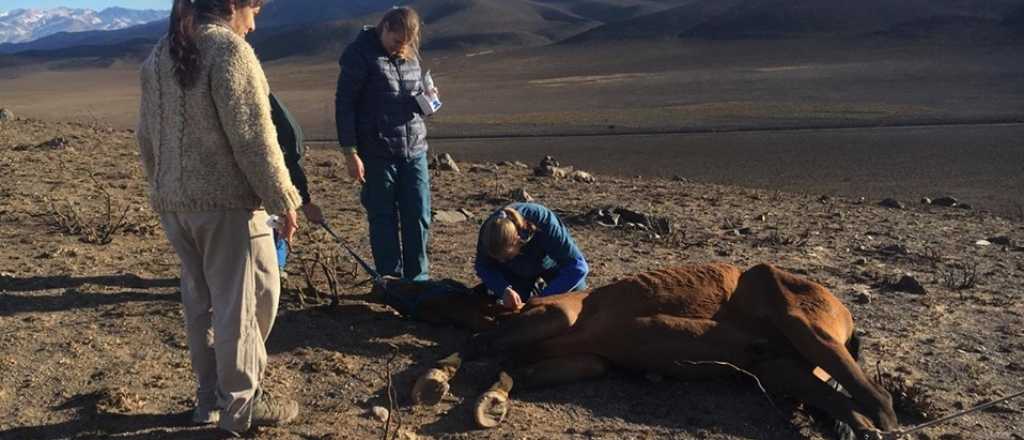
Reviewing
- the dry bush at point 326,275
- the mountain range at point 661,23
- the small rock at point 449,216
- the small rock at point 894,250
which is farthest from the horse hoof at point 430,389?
the mountain range at point 661,23

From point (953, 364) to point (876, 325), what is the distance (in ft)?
2.04

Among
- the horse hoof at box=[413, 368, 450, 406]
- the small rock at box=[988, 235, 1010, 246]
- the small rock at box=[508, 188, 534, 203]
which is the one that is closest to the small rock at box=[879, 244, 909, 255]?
the small rock at box=[988, 235, 1010, 246]

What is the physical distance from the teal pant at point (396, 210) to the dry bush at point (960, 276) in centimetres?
327

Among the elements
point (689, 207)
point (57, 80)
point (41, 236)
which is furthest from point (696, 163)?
point (57, 80)

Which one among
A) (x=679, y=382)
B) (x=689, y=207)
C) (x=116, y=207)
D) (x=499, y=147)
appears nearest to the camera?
(x=679, y=382)

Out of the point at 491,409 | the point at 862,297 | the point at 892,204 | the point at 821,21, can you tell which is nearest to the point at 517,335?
the point at 491,409

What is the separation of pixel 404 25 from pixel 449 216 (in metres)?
3.29

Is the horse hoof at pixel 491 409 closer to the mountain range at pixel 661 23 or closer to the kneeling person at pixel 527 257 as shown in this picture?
the kneeling person at pixel 527 257

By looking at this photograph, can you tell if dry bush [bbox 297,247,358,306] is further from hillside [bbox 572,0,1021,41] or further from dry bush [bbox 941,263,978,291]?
hillside [bbox 572,0,1021,41]

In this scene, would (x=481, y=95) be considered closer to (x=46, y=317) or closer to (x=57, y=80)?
(x=46, y=317)

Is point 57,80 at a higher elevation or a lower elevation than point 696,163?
lower

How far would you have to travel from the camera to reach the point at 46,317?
523 centimetres

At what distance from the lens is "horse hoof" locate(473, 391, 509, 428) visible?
405 cm

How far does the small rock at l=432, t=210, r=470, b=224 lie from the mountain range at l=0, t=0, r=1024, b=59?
29.8 m
